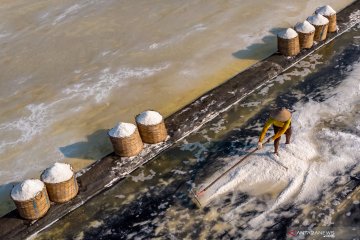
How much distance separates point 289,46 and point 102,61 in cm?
474

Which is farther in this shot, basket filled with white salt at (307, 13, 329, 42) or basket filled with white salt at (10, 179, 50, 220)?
basket filled with white salt at (307, 13, 329, 42)

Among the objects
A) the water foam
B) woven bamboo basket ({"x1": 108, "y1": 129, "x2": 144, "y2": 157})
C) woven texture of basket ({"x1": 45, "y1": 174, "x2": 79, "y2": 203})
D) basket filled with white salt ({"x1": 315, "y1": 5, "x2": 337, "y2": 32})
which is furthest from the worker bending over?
basket filled with white salt ({"x1": 315, "y1": 5, "x2": 337, "y2": 32})

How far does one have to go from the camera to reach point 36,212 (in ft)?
21.5

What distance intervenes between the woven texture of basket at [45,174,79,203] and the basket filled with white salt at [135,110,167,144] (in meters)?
1.55

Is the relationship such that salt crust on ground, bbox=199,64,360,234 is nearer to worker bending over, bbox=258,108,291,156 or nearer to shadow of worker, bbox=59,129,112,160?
worker bending over, bbox=258,108,291,156

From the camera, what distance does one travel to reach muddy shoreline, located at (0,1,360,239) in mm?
6617

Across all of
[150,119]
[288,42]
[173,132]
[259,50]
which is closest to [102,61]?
[173,132]

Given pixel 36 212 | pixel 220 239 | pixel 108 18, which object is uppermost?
pixel 108 18

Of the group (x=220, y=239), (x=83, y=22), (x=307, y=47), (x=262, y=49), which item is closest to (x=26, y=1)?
(x=83, y=22)

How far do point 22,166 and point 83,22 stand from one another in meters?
Answer: 6.58

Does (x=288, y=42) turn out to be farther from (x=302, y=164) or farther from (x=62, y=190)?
(x=62, y=190)

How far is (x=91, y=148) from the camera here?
802cm

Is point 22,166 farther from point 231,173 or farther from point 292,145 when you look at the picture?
point 292,145

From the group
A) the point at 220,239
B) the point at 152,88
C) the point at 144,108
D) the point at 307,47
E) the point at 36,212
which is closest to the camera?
the point at 220,239
